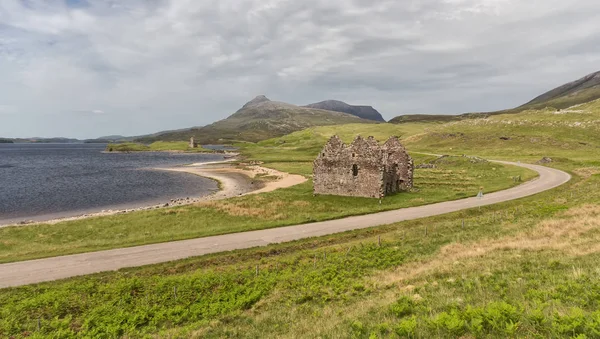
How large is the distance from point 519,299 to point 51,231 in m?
47.0

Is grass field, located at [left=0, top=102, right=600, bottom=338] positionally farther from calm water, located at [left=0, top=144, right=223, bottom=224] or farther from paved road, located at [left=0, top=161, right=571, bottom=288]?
calm water, located at [left=0, top=144, right=223, bottom=224]

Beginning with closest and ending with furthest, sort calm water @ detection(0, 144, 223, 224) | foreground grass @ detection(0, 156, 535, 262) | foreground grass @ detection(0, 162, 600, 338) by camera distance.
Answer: foreground grass @ detection(0, 162, 600, 338) < foreground grass @ detection(0, 156, 535, 262) < calm water @ detection(0, 144, 223, 224)

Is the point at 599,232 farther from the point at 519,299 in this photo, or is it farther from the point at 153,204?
the point at 153,204

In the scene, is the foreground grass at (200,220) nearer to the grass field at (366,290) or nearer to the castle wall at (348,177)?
the castle wall at (348,177)

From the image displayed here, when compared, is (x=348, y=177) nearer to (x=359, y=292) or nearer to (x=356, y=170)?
(x=356, y=170)

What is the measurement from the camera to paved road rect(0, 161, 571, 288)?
2614 cm

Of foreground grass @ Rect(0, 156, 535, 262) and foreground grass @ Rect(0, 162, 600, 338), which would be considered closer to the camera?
foreground grass @ Rect(0, 162, 600, 338)

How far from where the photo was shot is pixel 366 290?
1859 cm

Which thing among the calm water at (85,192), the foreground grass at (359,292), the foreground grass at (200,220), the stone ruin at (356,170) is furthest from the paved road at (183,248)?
the calm water at (85,192)

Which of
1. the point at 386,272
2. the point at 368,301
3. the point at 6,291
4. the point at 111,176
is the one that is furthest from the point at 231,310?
the point at 111,176

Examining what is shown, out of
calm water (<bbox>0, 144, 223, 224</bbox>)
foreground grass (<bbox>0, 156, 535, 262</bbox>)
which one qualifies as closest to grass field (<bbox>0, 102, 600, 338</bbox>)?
foreground grass (<bbox>0, 156, 535, 262</bbox>)

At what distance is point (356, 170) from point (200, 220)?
24.4 metres

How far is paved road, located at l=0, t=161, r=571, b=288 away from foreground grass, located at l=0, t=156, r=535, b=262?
2083 millimetres

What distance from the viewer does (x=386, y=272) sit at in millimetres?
21812
